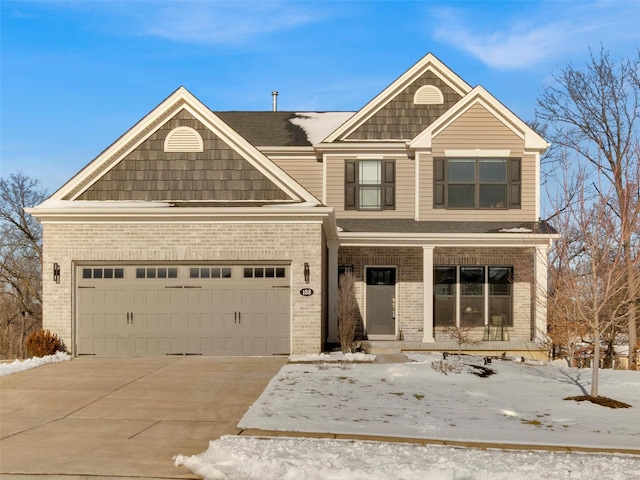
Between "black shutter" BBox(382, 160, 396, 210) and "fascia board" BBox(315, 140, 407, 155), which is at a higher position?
"fascia board" BBox(315, 140, 407, 155)

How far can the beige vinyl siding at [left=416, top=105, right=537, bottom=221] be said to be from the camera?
2083 centimetres

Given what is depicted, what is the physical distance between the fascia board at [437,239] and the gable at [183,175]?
12.5ft

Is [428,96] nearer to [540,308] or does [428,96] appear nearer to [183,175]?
[540,308]

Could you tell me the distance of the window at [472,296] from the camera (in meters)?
20.8

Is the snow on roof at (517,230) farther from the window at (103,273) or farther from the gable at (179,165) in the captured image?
the window at (103,273)

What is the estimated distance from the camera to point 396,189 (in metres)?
21.5

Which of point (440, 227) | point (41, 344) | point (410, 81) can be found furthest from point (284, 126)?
point (41, 344)

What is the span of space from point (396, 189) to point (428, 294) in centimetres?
392

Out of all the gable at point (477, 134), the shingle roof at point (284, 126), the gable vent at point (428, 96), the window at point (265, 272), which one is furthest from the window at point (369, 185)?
the window at point (265, 272)

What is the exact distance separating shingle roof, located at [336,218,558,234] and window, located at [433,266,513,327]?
149 centimetres

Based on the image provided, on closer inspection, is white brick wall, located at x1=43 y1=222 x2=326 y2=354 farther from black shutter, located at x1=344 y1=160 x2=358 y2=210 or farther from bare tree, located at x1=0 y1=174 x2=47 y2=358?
bare tree, located at x1=0 y1=174 x2=47 y2=358

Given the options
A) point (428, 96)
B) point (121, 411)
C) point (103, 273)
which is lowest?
point (121, 411)

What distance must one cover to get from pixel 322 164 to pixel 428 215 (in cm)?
400

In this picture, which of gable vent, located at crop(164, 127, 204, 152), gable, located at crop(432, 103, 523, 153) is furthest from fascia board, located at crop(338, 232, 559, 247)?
gable vent, located at crop(164, 127, 204, 152)
